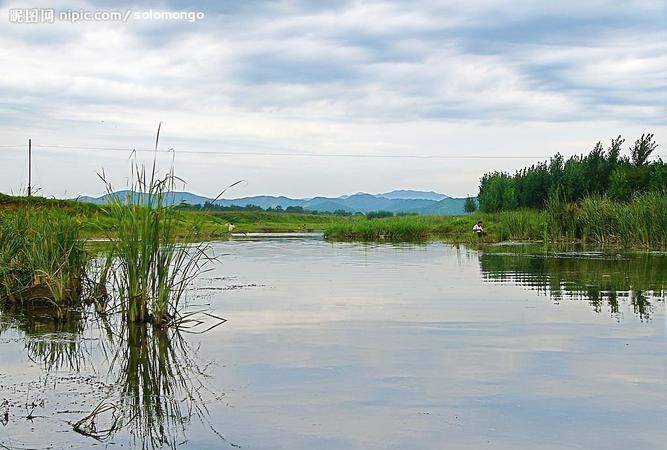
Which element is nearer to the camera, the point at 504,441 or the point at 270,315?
the point at 504,441

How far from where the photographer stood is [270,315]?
1214cm

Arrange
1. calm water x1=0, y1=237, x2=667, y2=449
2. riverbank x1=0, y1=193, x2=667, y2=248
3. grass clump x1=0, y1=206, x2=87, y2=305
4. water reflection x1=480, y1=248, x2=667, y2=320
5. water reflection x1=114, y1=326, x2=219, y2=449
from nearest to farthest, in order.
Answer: calm water x1=0, y1=237, x2=667, y2=449, water reflection x1=114, y1=326, x2=219, y2=449, grass clump x1=0, y1=206, x2=87, y2=305, water reflection x1=480, y1=248, x2=667, y2=320, riverbank x1=0, y1=193, x2=667, y2=248

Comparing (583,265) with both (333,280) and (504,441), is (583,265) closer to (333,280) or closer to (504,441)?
(333,280)

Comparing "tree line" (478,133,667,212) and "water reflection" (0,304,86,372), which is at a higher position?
"tree line" (478,133,667,212)

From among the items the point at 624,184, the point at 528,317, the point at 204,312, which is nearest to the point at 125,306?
the point at 204,312

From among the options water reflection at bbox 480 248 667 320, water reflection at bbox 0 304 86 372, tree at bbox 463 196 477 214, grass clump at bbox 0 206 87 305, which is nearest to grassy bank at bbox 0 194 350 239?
grass clump at bbox 0 206 87 305

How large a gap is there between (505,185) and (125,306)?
2014 inches

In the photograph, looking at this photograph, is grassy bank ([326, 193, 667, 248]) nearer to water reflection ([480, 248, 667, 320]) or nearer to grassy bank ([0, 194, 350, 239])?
water reflection ([480, 248, 667, 320])

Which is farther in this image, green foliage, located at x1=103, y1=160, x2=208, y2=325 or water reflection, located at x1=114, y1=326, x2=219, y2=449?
green foliage, located at x1=103, y1=160, x2=208, y2=325

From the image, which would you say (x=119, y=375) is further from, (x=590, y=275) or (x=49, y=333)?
(x=590, y=275)

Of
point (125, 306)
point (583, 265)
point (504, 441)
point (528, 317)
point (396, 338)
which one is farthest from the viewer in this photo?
point (583, 265)

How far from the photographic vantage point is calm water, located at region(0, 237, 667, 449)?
241 inches

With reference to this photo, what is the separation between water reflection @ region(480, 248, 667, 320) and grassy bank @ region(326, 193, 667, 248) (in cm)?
351

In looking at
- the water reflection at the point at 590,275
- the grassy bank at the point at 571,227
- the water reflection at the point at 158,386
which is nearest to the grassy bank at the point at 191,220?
the water reflection at the point at 158,386
